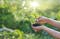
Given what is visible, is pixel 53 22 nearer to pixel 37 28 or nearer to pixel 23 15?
pixel 37 28

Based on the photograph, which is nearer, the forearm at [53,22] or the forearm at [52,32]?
the forearm at [52,32]

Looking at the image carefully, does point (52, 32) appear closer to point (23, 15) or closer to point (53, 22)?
point (53, 22)

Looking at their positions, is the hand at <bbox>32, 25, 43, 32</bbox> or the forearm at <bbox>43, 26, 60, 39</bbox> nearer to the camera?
the forearm at <bbox>43, 26, 60, 39</bbox>

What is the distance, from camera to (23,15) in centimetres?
138

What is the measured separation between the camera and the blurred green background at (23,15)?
52.6 inches

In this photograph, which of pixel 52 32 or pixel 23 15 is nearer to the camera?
pixel 52 32

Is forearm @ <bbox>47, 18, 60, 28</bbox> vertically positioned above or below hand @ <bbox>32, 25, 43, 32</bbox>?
above

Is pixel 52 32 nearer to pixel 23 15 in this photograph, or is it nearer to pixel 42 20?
pixel 42 20

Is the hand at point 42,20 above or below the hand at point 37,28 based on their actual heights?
above

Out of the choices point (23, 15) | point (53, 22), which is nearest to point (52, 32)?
point (53, 22)

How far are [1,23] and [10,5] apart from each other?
0.15 metres

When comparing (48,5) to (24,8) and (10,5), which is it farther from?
(10,5)

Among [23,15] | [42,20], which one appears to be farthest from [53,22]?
[23,15]

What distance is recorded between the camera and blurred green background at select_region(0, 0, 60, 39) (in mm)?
1335
